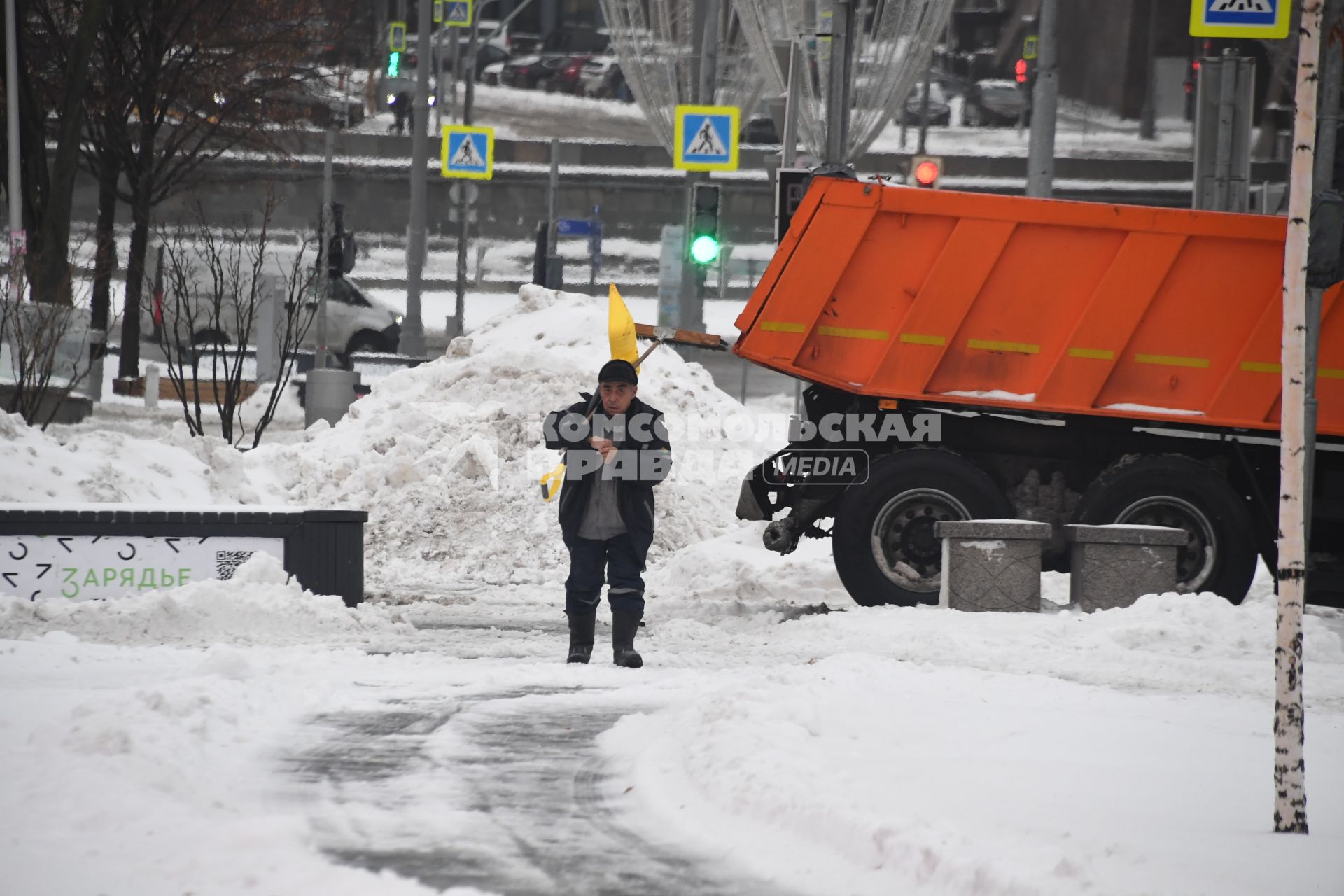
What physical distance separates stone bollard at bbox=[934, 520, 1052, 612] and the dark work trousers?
8.30 feet

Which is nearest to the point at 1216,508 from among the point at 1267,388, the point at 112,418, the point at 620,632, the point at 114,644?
the point at 1267,388

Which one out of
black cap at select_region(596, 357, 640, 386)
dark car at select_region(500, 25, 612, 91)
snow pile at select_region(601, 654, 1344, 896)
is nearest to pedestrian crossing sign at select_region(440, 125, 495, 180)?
black cap at select_region(596, 357, 640, 386)

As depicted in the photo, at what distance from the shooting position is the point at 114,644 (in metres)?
8.38

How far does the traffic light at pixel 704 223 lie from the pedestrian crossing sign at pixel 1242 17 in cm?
608

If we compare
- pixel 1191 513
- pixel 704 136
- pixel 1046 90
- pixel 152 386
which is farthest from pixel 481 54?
pixel 1191 513

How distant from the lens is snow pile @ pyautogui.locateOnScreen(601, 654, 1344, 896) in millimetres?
4477

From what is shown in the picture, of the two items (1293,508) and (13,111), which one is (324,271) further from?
(1293,508)

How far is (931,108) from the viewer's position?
53188mm

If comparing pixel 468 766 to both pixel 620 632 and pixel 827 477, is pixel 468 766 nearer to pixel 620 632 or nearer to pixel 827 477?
pixel 620 632

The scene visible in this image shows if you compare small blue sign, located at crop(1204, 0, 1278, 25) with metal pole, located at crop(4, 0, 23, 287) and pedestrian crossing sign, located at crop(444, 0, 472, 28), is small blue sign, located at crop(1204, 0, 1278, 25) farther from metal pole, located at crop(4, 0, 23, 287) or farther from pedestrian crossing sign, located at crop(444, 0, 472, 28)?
pedestrian crossing sign, located at crop(444, 0, 472, 28)

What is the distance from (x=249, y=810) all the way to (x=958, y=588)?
586 cm

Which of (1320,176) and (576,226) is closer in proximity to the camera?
(1320,176)

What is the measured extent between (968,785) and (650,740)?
1398mm

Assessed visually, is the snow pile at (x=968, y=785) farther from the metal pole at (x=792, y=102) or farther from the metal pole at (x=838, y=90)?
the metal pole at (x=792, y=102)
